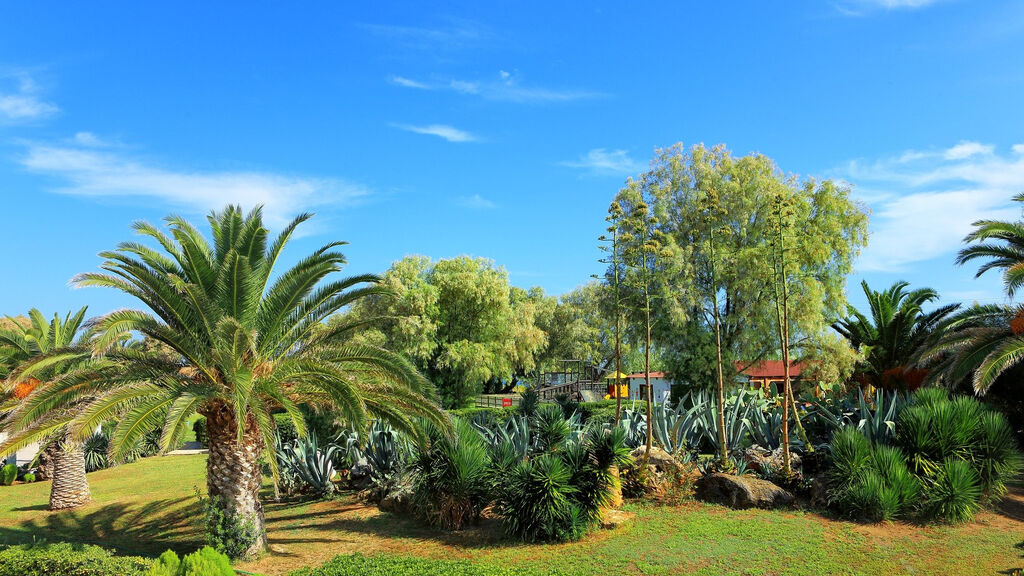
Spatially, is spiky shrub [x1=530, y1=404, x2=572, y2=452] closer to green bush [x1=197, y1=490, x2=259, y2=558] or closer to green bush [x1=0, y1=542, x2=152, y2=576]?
green bush [x1=197, y1=490, x2=259, y2=558]

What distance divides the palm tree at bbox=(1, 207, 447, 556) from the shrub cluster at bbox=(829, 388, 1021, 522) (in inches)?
285

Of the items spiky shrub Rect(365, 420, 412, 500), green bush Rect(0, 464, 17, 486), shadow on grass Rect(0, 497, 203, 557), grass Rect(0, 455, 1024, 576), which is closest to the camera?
grass Rect(0, 455, 1024, 576)

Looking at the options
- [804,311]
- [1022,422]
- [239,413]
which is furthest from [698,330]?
[239,413]

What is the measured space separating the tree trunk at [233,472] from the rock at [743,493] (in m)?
8.00

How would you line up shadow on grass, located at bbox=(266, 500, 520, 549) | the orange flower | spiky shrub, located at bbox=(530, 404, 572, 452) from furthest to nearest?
the orange flower, spiky shrub, located at bbox=(530, 404, 572, 452), shadow on grass, located at bbox=(266, 500, 520, 549)

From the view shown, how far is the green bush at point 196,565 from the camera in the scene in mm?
7164

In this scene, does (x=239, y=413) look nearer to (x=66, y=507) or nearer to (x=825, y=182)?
(x=66, y=507)

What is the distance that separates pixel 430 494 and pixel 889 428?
8861 millimetres

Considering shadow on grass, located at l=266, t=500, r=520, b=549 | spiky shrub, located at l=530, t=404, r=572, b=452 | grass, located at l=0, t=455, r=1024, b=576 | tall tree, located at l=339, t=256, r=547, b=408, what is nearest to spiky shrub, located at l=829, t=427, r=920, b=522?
grass, located at l=0, t=455, r=1024, b=576

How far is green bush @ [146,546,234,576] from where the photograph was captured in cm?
716

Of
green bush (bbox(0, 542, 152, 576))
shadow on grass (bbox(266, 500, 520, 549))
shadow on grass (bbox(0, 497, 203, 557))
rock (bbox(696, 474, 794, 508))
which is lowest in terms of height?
shadow on grass (bbox(0, 497, 203, 557))

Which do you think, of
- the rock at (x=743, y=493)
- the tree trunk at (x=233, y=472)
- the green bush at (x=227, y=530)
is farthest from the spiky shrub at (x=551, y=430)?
the green bush at (x=227, y=530)

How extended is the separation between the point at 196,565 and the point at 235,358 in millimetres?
3655

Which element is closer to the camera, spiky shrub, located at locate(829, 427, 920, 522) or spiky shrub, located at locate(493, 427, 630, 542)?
spiky shrub, located at locate(493, 427, 630, 542)
